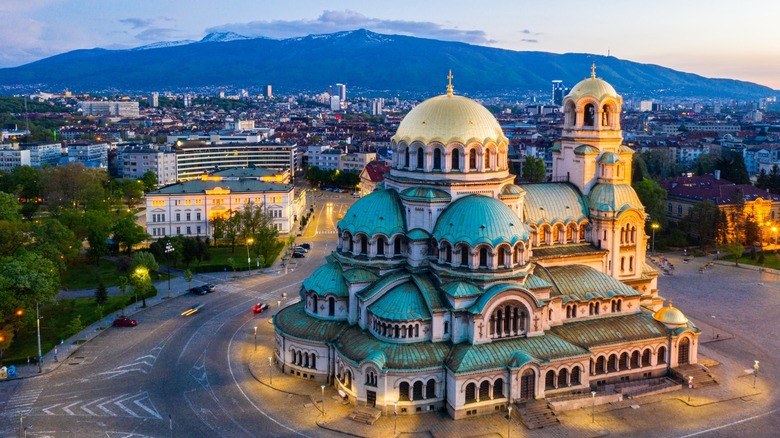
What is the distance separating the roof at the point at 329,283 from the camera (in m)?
47.8

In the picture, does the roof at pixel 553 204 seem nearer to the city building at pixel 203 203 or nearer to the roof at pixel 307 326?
the roof at pixel 307 326

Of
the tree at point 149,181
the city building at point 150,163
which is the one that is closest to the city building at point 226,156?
the city building at point 150,163

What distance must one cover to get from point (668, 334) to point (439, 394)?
674 inches

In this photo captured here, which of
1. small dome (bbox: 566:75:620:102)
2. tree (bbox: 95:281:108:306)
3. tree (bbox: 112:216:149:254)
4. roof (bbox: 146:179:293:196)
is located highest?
small dome (bbox: 566:75:620:102)

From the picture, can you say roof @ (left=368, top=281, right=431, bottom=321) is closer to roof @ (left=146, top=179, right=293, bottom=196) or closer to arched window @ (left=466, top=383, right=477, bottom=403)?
arched window @ (left=466, top=383, right=477, bottom=403)

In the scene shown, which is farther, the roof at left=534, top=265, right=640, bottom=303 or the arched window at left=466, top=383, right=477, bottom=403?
the roof at left=534, top=265, right=640, bottom=303

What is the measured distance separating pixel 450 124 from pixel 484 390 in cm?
1829

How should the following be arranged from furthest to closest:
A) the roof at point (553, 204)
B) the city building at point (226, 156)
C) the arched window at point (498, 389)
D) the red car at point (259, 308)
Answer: the city building at point (226, 156) → the red car at point (259, 308) → the roof at point (553, 204) → the arched window at point (498, 389)

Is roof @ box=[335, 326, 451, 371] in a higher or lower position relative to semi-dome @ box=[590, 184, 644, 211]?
lower

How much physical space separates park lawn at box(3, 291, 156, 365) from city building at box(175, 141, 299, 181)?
8036 centimetres

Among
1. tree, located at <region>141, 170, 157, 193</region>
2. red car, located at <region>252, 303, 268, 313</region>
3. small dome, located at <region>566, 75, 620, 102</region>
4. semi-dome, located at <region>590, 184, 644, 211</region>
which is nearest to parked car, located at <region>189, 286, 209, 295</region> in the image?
red car, located at <region>252, 303, 268, 313</region>

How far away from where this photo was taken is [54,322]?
5769 centimetres

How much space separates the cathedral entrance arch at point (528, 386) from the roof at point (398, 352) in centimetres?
497

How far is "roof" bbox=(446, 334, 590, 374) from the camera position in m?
41.7
